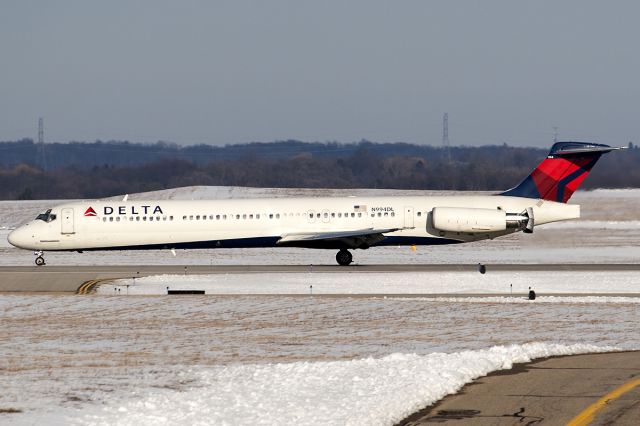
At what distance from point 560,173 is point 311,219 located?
11.0 meters

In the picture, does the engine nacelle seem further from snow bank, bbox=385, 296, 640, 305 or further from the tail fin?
snow bank, bbox=385, 296, 640, 305

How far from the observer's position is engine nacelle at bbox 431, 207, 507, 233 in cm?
4531

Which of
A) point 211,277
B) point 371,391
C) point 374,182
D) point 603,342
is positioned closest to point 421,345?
point 603,342

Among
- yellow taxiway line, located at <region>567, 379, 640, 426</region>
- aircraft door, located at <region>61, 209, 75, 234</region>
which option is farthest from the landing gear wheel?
yellow taxiway line, located at <region>567, 379, 640, 426</region>

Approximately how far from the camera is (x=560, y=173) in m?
47.1

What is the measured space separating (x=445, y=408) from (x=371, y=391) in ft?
5.44

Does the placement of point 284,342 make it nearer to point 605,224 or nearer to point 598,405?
point 598,405

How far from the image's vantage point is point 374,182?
368 feet

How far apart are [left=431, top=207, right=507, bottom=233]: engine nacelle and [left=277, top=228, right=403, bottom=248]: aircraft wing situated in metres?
2.01

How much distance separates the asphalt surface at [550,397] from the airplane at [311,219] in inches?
1021

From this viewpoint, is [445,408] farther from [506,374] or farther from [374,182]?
[374,182]

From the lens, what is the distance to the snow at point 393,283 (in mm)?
35281

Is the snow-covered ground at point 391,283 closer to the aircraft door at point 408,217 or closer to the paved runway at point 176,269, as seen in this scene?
the paved runway at point 176,269

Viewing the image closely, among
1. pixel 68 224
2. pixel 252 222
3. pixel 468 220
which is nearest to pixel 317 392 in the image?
pixel 468 220
